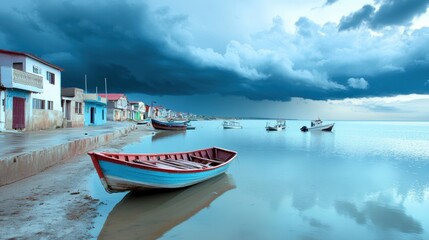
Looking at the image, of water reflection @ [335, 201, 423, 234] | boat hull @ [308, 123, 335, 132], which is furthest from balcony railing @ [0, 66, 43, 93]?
boat hull @ [308, 123, 335, 132]

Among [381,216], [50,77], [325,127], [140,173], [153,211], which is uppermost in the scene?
[50,77]

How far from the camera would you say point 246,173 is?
15539mm

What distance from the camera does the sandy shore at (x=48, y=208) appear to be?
6.11m


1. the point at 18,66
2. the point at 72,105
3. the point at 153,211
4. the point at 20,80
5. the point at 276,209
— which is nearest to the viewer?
the point at 153,211

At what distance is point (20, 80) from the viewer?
19.2 m

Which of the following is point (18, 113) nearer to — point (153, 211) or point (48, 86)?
point (48, 86)

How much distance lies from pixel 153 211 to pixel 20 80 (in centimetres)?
1636

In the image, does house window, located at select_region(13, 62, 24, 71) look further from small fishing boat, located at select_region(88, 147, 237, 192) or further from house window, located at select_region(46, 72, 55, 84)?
small fishing boat, located at select_region(88, 147, 237, 192)

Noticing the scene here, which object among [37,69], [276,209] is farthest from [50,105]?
[276,209]

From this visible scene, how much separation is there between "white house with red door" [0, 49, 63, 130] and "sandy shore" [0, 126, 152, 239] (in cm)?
1062

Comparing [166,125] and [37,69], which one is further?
[166,125]

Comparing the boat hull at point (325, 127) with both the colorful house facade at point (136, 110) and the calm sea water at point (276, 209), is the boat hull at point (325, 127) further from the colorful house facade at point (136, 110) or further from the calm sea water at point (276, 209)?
the calm sea water at point (276, 209)

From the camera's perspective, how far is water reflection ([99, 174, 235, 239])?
6879 millimetres

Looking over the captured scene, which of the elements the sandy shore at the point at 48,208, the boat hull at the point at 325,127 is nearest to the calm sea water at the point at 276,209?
the sandy shore at the point at 48,208
